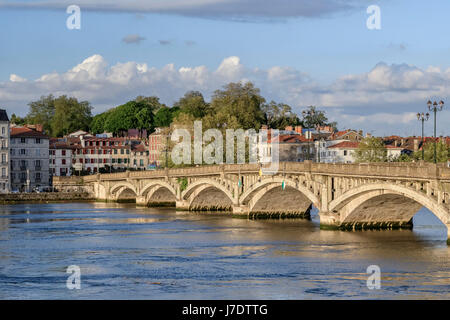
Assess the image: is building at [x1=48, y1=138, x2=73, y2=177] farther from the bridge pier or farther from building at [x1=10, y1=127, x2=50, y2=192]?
the bridge pier

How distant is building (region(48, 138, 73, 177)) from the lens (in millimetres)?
183750

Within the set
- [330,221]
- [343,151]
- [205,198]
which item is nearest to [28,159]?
[343,151]

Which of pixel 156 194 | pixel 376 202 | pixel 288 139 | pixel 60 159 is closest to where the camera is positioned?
pixel 376 202

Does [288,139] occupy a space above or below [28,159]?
above

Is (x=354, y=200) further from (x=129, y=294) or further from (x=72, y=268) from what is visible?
(x=129, y=294)

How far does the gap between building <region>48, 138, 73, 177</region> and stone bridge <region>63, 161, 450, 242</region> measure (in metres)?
69.1

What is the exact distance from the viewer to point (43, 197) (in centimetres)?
14175

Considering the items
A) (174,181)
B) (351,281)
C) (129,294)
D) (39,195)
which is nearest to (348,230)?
(351,281)

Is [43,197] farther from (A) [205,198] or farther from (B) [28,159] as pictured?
(A) [205,198]

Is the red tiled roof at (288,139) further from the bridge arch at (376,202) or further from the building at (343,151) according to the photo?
the bridge arch at (376,202)

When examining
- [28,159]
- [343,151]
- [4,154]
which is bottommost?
[28,159]

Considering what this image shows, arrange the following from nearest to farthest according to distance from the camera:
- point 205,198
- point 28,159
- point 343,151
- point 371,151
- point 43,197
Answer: point 205,198 → point 371,151 → point 43,197 → point 28,159 → point 343,151

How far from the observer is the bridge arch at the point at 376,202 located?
65625 mm

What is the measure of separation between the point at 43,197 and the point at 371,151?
46.5m
